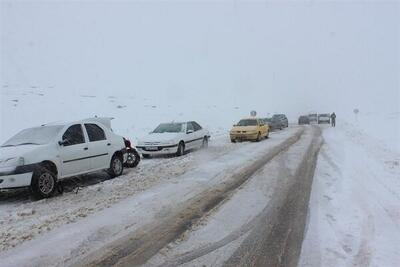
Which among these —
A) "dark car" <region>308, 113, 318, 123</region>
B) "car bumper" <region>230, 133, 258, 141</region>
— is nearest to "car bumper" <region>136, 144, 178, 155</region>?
"car bumper" <region>230, 133, 258, 141</region>

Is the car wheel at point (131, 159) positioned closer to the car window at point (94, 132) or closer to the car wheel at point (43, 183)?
the car window at point (94, 132)

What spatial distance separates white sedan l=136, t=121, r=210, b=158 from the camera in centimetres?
1667

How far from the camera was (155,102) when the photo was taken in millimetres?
66312

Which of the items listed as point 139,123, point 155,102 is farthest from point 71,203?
point 155,102

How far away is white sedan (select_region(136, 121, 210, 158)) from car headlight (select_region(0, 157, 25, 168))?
798 cm

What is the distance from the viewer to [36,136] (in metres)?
10.2

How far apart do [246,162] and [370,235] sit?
7.68m

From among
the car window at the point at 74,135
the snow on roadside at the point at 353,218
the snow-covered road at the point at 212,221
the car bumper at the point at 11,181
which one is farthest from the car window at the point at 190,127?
the car bumper at the point at 11,181

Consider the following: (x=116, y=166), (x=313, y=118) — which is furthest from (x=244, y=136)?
(x=313, y=118)

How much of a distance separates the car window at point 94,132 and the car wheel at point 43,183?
1.90m

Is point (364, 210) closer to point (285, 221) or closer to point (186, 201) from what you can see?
point (285, 221)

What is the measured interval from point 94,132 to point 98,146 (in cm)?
44

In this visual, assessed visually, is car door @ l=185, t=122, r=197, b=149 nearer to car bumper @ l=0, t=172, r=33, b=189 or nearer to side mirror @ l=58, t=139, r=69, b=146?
side mirror @ l=58, t=139, r=69, b=146

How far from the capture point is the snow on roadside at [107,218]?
18.1ft
